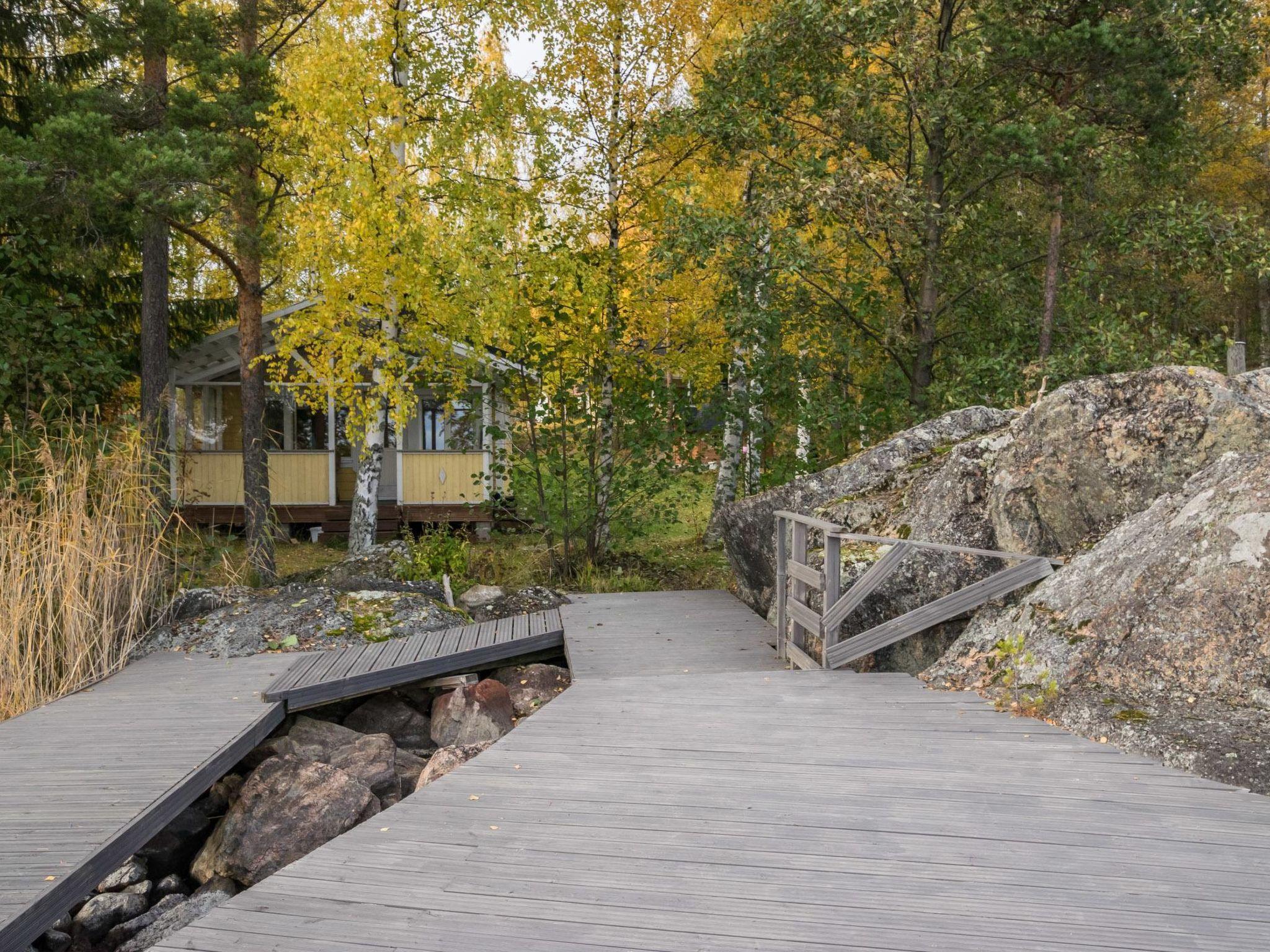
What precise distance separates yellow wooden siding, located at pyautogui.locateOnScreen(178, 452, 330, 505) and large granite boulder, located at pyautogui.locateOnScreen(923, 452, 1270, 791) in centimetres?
1351

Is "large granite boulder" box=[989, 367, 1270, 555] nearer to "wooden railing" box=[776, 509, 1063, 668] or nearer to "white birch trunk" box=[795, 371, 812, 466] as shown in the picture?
"wooden railing" box=[776, 509, 1063, 668]

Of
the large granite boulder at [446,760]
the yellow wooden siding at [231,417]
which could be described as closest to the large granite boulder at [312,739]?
the large granite boulder at [446,760]

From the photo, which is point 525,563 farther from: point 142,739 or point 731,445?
point 142,739

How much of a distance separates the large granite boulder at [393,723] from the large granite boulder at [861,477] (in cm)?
304

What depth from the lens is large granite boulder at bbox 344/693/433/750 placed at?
6770mm

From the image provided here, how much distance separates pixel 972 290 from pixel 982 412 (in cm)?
226

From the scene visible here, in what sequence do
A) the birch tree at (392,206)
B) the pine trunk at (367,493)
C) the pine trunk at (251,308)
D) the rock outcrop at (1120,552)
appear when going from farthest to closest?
the pine trunk at (367,493) → the pine trunk at (251,308) → the birch tree at (392,206) → the rock outcrop at (1120,552)

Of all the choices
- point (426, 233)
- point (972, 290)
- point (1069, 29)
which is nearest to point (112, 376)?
point (426, 233)

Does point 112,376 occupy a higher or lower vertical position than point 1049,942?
higher

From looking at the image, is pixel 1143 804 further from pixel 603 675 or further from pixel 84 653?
pixel 84 653

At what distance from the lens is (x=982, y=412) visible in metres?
8.27

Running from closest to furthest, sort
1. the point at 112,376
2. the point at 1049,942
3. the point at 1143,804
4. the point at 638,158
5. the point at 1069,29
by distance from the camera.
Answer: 1. the point at 1049,942
2. the point at 1143,804
3. the point at 1069,29
4. the point at 638,158
5. the point at 112,376

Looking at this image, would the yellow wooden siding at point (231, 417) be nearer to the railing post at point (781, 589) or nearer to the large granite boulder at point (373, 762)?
the large granite boulder at point (373, 762)

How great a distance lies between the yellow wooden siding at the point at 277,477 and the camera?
54.3 ft
